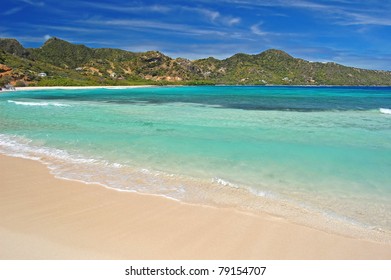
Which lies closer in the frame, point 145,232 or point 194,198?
point 145,232

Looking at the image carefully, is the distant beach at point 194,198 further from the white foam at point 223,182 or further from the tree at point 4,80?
the tree at point 4,80

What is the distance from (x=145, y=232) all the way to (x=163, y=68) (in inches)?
4880

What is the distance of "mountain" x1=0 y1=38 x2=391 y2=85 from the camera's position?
88375 millimetres

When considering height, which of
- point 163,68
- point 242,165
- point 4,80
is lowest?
point 242,165

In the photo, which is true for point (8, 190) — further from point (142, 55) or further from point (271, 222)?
point (142, 55)

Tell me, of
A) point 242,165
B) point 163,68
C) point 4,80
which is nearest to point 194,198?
point 242,165

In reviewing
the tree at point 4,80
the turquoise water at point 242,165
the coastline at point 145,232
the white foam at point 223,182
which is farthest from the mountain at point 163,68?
the coastline at point 145,232

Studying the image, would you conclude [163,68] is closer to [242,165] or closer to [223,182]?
[242,165]

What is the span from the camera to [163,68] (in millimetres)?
124562

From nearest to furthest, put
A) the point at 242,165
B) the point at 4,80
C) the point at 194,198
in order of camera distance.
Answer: the point at 194,198
the point at 242,165
the point at 4,80

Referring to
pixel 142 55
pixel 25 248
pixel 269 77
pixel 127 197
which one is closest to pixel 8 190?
pixel 127 197

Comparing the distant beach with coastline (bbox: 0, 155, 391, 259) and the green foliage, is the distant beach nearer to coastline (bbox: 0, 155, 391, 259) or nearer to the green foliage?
coastline (bbox: 0, 155, 391, 259)

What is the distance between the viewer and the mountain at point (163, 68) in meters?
88.4

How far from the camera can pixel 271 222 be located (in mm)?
4707
